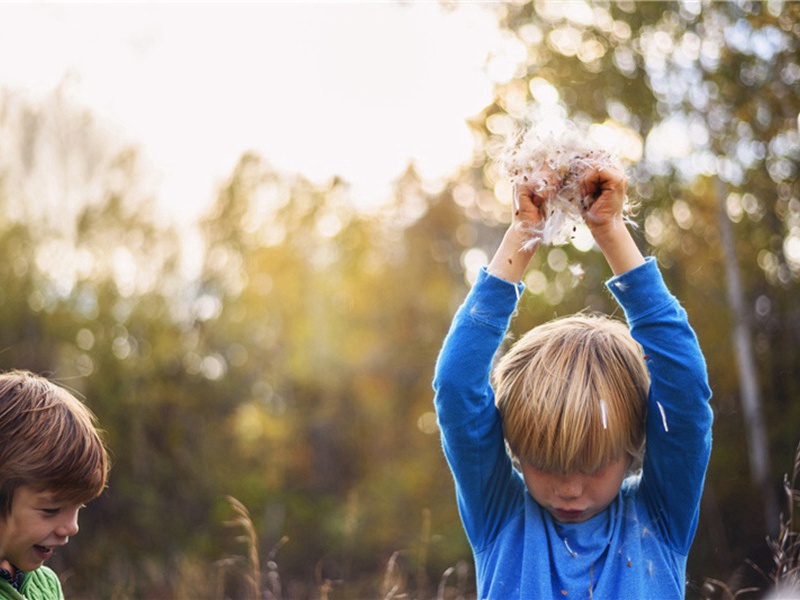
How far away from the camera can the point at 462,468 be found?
6.68ft

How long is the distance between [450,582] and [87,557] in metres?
6.30

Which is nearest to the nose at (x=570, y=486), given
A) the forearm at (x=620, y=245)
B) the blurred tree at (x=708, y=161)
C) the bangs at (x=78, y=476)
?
the forearm at (x=620, y=245)

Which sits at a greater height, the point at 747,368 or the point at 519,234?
the point at 519,234

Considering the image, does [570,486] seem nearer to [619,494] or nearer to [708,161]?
[619,494]

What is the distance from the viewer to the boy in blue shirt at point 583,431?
1.92m

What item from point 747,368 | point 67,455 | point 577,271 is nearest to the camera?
point 577,271

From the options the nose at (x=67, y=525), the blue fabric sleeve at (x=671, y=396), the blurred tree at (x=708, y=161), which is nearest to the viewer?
the blue fabric sleeve at (x=671, y=396)

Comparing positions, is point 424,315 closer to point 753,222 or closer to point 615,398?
point 753,222

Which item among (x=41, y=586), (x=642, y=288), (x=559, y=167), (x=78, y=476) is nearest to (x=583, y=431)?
(x=642, y=288)

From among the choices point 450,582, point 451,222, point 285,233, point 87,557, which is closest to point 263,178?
point 285,233

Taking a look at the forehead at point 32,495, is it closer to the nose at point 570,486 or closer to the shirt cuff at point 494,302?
the shirt cuff at point 494,302

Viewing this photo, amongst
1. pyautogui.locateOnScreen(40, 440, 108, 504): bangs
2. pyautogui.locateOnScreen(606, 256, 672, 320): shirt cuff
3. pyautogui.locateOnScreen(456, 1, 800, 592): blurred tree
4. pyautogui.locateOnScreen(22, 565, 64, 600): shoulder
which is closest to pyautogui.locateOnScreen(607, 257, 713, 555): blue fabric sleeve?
pyautogui.locateOnScreen(606, 256, 672, 320): shirt cuff

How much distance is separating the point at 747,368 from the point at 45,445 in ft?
33.2

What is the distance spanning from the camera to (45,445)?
84.0 inches
